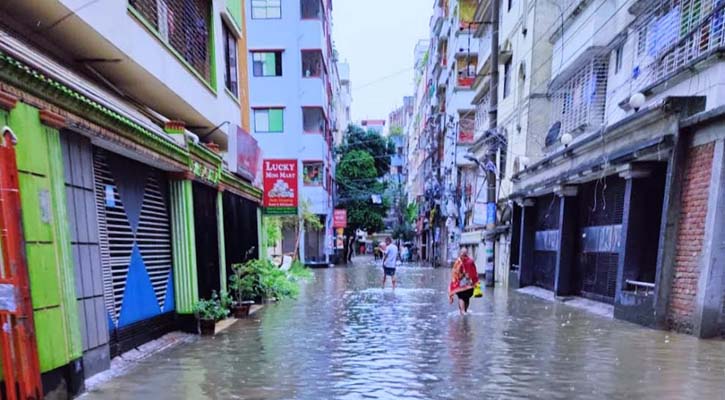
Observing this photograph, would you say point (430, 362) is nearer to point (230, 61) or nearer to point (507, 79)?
point (230, 61)

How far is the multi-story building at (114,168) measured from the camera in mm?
4520

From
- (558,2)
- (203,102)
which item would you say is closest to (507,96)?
(558,2)

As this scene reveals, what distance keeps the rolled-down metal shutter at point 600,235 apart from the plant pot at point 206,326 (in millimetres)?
9845

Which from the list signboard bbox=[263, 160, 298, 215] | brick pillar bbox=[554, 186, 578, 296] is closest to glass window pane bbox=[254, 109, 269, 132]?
signboard bbox=[263, 160, 298, 215]

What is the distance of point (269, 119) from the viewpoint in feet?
103

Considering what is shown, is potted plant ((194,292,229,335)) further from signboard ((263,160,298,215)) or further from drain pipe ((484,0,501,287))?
drain pipe ((484,0,501,287))

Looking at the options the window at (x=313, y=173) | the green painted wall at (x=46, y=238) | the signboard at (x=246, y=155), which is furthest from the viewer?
the window at (x=313, y=173)

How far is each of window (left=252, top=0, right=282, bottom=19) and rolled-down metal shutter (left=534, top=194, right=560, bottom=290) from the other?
2174cm

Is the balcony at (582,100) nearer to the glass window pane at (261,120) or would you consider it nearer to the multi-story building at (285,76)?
the multi-story building at (285,76)

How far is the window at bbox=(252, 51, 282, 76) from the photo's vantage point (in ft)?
102

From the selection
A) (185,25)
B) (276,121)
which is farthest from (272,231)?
(185,25)

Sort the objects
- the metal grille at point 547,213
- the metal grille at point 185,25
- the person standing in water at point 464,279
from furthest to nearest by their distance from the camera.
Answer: the metal grille at point 547,213 → the person standing in water at point 464,279 → the metal grille at point 185,25

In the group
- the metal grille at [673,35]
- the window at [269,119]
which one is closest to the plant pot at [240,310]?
the metal grille at [673,35]

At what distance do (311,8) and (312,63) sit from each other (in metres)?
3.60
